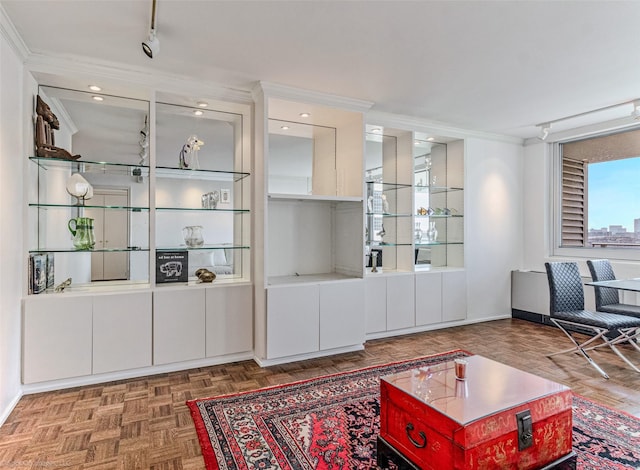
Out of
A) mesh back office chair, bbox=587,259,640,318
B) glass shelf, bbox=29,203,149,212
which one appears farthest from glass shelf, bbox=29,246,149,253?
mesh back office chair, bbox=587,259,640,318

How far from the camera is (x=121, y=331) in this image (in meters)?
3.22

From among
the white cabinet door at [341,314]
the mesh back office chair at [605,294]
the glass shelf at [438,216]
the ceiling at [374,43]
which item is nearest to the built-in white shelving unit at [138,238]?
the ceiling at [374,43]

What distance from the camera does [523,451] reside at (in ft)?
5.79

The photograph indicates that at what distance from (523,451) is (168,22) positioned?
318 centimetres

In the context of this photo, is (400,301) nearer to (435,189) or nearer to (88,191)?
(435,189)

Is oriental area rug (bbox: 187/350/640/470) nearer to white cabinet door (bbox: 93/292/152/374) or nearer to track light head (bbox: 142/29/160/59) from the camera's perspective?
white cabinet door (bbox: 93/292/152/374)

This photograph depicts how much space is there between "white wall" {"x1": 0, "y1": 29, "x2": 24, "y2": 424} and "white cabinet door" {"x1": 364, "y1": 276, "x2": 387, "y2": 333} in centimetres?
322

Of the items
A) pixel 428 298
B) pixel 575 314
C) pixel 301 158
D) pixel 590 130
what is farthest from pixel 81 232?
pixel 590 130

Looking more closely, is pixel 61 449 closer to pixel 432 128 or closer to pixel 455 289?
pixel 455 289

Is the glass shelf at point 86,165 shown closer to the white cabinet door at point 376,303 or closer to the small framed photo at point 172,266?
the small framed photo at point 172,266

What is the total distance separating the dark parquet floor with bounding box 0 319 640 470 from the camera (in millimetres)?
2156

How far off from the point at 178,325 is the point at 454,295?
11.4ft

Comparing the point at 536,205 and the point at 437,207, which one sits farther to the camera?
the point at 536,205

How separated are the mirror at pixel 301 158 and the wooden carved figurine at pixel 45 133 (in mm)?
1810
